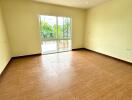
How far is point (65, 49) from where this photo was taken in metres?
5.32

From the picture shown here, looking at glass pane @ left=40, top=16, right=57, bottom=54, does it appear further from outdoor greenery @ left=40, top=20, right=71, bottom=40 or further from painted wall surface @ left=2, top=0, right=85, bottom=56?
painted wall surface @ left=2, top=0, right=85, bottom=56

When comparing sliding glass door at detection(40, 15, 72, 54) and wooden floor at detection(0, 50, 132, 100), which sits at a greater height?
sliding glass door at detection(40, 15, 72, 54)

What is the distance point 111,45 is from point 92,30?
149 centimetres

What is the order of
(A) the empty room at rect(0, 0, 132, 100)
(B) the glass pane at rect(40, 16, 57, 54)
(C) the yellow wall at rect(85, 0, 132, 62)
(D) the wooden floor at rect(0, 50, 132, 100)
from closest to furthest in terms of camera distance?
(D) the wooden floor at rect(0, 50, 132, 100)
(A) the empty room at rect(0, 0, 132, 100)
(C) the yellow wall at rect(85, 0, 132, 62)
(B) the glass pane at rect(40, 16, 57, 54)

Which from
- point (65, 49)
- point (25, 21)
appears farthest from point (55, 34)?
point (25, 21)

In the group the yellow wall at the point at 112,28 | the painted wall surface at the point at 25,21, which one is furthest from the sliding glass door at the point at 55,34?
the yellow wall at the point at 112,28

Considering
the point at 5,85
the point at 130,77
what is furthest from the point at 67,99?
the point at 130,77

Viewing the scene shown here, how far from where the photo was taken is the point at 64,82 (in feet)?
7.38

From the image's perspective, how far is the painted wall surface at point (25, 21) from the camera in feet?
11.8

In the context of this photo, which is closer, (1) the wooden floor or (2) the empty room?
(1) the wooden floor

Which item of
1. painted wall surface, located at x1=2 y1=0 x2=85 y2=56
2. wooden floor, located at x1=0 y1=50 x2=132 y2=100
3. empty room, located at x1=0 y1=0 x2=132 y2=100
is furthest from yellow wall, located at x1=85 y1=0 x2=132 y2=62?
painted wall surface, located at x1=2 y1=0 x2=85 y2=56

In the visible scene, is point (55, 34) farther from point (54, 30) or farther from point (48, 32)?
point (48, 32)

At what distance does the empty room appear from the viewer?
199cm

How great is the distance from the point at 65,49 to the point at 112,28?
8.89ft
